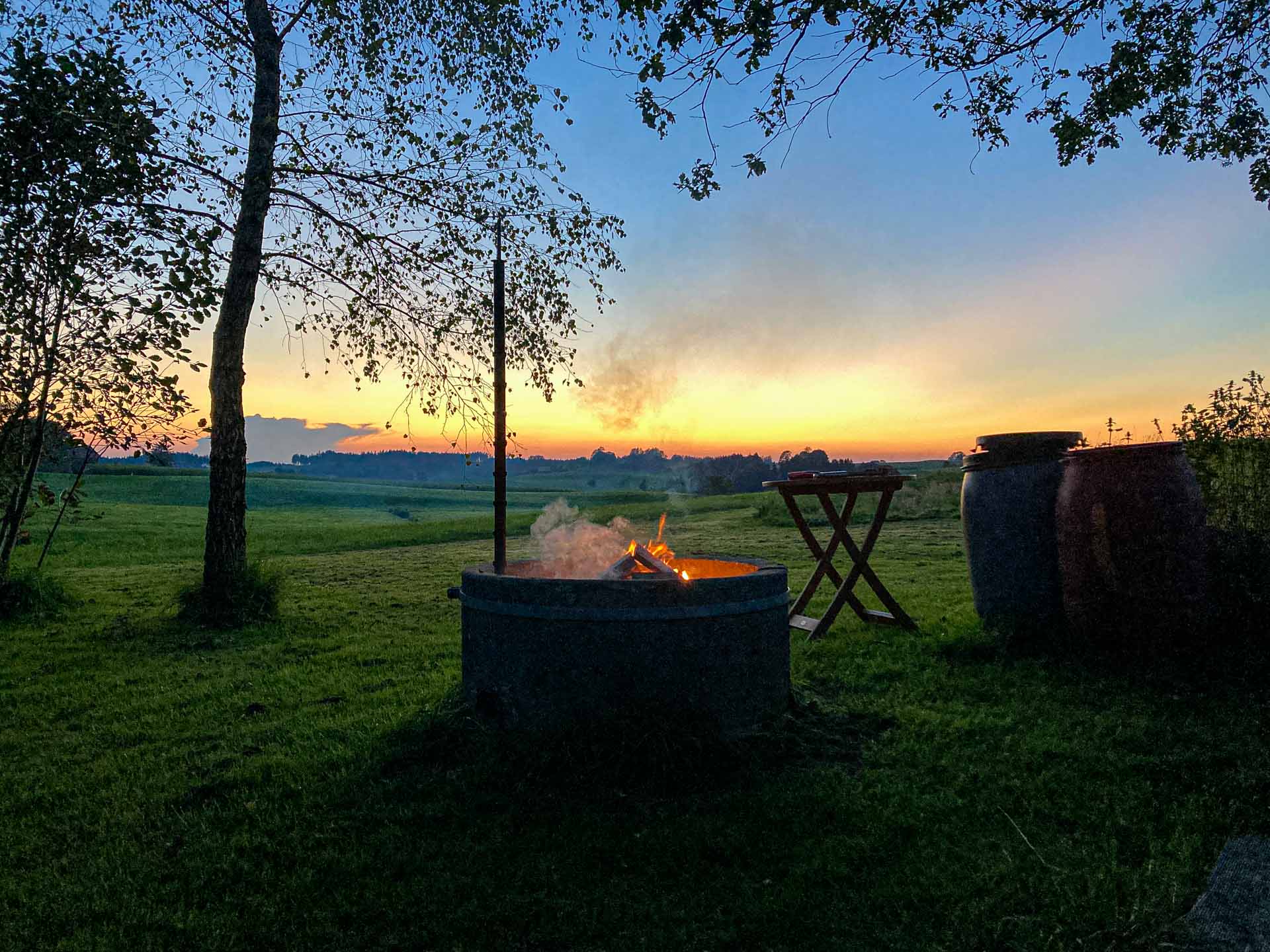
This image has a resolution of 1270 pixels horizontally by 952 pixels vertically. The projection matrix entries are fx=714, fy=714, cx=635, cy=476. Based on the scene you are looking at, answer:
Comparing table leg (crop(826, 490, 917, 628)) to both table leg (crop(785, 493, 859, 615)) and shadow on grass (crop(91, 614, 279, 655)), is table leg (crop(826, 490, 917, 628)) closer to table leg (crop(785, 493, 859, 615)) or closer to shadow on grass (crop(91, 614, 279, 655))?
table leg (crop(785, 493, 859, 615))

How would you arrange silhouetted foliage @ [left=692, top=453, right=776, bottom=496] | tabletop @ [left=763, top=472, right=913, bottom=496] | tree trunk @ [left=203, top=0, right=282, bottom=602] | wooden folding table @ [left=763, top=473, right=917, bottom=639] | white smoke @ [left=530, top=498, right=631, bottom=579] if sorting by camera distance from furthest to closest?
silhouetted foliage @ [left=692, top=453, right=776, bottom=496]
tree trunk @ [left=203, top=0, right=282, bottom=602]
wooden folding table @ [left=763, top=473, right=917, bottom=639]
tabletop @ [left=763, top=472, right=913, bottom=496]
white smoke @ [left=530, top=498, right=631, bottom=579]

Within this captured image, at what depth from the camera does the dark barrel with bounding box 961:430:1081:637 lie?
5914 mm

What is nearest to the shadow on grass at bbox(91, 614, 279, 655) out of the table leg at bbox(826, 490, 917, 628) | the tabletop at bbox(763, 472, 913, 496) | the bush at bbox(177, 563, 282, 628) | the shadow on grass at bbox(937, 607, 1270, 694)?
the bush at bbox(177, 563, 282, 628)

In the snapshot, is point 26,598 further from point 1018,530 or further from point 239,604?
point 1018,530

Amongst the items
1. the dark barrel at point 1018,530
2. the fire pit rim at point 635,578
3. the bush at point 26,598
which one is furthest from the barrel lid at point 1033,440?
the bush at point 26,598

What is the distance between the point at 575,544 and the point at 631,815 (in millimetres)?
2494

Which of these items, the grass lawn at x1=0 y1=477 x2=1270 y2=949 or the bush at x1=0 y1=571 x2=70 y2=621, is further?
the bush at x1=0 y1=571 x2=70 y2=621

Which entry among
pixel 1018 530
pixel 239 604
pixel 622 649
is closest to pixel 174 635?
pixel 239 604

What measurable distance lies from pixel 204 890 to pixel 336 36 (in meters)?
9.83

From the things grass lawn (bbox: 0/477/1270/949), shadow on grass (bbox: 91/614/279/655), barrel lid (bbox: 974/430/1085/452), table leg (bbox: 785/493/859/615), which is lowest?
shadow on grass (bbox: 91/614/279/655)

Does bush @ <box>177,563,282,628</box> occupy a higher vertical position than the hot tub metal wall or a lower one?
lower

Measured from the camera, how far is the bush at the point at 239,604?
8534mm

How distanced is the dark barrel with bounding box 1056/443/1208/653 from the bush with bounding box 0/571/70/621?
38.4ft

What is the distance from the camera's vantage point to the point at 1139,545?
17.1 feet
